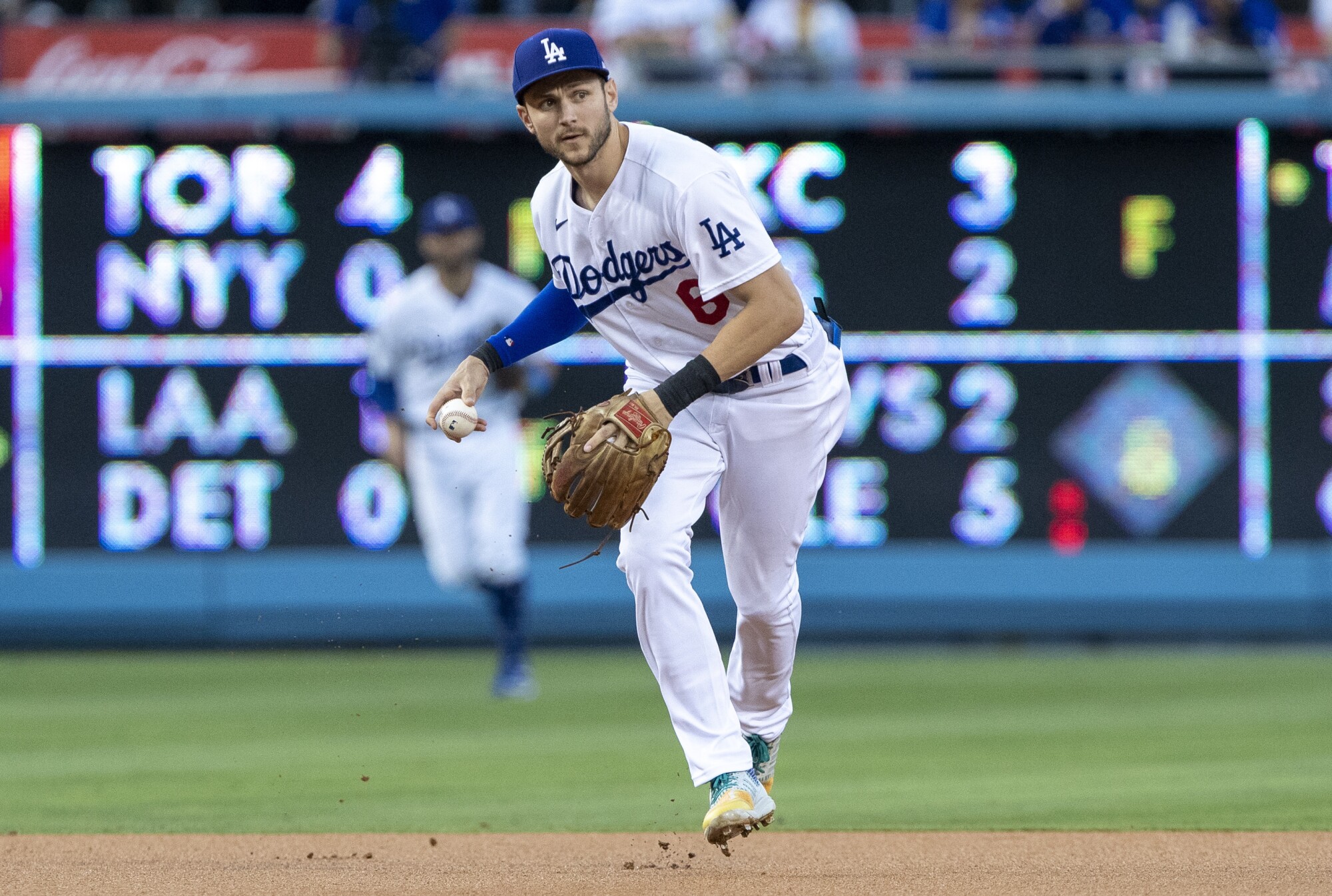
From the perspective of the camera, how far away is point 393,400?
8.16 m

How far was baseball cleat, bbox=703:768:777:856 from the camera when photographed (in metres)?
3.74

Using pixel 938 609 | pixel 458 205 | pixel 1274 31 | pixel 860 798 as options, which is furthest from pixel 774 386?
pixel 1274 31

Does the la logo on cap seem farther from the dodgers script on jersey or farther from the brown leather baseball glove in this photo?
the brown leather baseball glove

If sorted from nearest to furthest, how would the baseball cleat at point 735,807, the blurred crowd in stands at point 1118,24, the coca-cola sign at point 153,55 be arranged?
1. the baseball cleat at point 735,807
2. the blurred crowd in stands at point 1118,24
3. the coca-cola sign at point 153,55

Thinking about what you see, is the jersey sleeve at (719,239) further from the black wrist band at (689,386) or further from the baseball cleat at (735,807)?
the baseball cleat at (735,807)

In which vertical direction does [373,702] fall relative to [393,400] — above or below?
below

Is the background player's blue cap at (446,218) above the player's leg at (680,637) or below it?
above

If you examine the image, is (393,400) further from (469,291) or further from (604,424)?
(604,424)

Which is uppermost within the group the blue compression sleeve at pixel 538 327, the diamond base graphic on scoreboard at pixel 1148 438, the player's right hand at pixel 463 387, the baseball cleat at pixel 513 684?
the blue compression sleeve at pixel 538 327

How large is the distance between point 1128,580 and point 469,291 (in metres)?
3.57

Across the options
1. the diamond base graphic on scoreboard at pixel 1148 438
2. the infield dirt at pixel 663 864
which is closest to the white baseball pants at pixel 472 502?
the diamond base graphic on scoreboard at pixel 1148 438

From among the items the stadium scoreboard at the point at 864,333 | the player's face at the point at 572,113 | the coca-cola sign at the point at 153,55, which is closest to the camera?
the player's face at the point at 572,113

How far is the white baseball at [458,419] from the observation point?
402 centimetres

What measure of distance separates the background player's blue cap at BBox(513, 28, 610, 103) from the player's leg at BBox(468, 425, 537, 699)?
4.29 m
